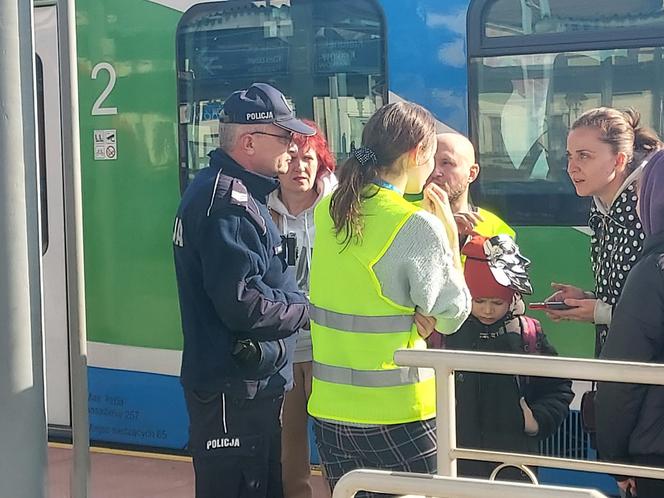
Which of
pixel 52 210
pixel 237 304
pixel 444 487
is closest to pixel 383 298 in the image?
pixel 237 304

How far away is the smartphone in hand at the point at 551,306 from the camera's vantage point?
3730 millimetres

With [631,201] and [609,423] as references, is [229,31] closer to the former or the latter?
[631,201]

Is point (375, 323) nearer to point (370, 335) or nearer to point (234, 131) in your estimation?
point (370, 335)

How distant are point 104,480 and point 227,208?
80.8 inches

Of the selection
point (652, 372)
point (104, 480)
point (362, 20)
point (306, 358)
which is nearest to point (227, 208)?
point (306, 358)

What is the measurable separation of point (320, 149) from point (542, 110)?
840mm

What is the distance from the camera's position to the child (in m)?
3.50

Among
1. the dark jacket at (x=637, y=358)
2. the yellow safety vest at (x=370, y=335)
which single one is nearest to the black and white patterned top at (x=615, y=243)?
the dark jacket at (x=637, y=358)

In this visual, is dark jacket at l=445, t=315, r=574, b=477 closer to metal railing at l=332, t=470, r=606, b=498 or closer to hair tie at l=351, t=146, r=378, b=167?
hair tie at l=351, t=146, r=378, b=167

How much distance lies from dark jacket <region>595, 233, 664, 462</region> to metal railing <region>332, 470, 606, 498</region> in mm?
855

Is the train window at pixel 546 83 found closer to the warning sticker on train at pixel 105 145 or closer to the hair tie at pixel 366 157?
the hair tie at pixel 366 157

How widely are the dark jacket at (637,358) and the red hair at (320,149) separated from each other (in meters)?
1.54

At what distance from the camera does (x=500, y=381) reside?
3.50 m

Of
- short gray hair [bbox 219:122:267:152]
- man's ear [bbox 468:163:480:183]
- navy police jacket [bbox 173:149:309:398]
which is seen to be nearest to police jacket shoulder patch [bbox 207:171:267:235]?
navy police jacket [bbox 173:149:309:398]
